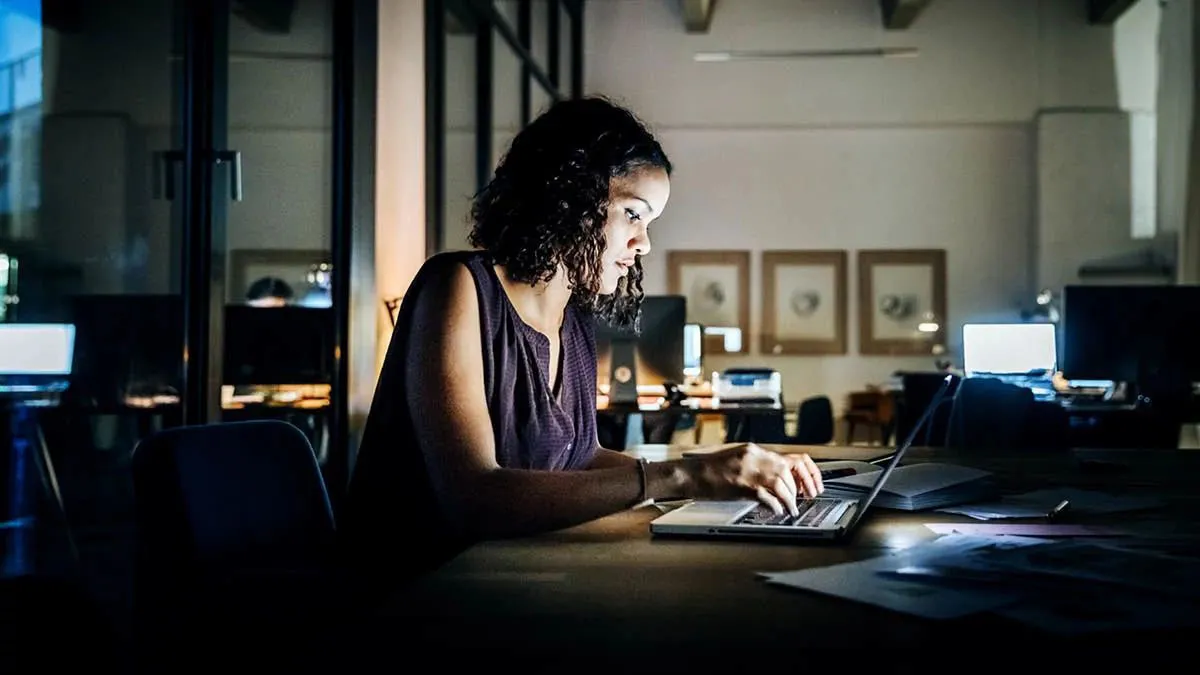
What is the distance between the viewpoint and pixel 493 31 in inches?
226

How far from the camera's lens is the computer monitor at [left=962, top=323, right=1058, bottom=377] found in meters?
7.07

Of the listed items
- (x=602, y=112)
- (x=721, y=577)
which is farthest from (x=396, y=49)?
(x=721, y=577)

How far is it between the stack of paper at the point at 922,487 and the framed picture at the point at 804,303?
23.2ft

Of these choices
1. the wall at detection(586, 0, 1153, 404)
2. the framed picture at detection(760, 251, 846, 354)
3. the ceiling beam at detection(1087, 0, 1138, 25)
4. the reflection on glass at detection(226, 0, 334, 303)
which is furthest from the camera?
the framed picture at detection(760, 251, 846, 354)

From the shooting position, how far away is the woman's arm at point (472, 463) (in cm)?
134

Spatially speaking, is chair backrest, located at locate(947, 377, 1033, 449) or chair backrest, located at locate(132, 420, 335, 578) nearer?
chair backrest, located at locate(132, 420, 335, 578)

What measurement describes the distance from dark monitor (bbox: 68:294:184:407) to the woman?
2.22m

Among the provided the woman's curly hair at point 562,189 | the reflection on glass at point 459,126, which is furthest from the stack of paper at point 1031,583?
the reflection on glass at point 459,126

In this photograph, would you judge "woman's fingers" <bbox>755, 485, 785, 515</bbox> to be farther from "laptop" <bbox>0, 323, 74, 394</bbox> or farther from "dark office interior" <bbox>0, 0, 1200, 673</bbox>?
"laptop" <bbox>0, 323, 74, 394</bbox>

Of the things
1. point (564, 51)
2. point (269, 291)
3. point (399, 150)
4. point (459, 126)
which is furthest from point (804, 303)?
point (399, 150)

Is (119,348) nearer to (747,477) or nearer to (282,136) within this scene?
(282,136)

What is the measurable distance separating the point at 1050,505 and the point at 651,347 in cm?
337

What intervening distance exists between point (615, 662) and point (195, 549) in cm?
87

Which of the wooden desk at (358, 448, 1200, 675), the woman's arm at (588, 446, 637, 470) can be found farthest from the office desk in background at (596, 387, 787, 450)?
the wooden desk at (358, 448, 1200, 675)
